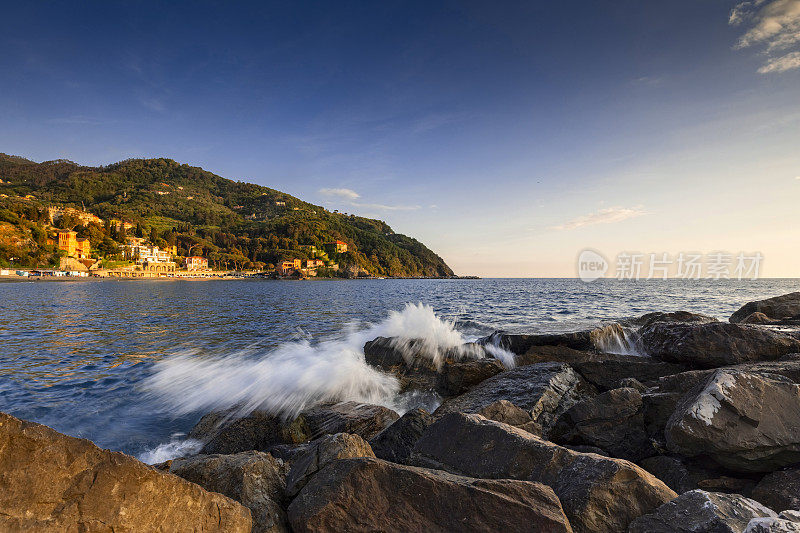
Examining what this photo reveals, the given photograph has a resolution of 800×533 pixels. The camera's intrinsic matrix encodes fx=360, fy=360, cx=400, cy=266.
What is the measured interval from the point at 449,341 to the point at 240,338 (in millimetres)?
12055

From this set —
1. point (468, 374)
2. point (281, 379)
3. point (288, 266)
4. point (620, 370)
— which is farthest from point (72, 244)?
point (620, 370)

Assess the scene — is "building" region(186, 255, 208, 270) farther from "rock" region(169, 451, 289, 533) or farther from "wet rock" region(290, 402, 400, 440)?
"rock" region(169, 451, 289, 533)

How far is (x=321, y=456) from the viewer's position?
4.11 meters

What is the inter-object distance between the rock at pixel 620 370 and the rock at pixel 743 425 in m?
3.95

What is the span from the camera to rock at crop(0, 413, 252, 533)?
7.44ft

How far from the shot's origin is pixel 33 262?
10931 cm

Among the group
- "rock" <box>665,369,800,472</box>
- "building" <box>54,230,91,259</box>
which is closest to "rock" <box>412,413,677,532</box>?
"rock" <box>665,369,800,472</box>

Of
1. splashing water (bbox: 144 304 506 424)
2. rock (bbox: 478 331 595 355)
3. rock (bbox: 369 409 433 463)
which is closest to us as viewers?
rock (bbox: 369 409 433 463)

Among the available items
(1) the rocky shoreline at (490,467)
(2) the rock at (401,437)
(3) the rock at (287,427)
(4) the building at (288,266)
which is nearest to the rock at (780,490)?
(1) the rocky shoreline at (490,467)

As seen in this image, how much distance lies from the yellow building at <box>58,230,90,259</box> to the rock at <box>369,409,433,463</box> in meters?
153

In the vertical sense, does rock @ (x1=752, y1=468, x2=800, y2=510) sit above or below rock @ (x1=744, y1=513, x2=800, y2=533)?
below

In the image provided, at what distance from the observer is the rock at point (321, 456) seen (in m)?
3.95

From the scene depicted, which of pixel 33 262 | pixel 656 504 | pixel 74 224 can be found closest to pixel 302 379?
pixel 656 504

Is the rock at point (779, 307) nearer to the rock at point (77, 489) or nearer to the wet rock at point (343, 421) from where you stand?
the wet rock at point (343, 421)
